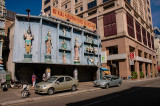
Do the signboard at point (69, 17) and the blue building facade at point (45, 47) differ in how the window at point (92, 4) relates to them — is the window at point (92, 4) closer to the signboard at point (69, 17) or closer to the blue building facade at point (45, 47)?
the signboard at point (69, 17)

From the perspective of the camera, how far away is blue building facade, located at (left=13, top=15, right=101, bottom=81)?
1639 centimetres

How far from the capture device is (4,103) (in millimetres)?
8562

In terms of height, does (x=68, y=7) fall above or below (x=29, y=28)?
above

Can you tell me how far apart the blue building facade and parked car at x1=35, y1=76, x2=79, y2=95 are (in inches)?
184

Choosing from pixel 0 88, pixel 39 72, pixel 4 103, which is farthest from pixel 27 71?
pixel 4 103

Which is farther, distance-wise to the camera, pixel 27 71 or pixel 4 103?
pixel 27 71

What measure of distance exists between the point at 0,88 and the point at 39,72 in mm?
5409

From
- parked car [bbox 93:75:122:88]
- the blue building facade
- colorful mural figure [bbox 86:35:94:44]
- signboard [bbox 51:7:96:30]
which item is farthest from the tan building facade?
parked car [bbox 93:75:122:88]

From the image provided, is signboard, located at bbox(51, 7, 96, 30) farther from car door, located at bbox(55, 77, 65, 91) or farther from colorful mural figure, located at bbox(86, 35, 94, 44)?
car door, located at bbox(55, 77, 65, 91)

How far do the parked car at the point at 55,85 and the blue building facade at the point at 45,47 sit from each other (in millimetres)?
4685

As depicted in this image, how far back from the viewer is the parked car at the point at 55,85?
11.5 meters

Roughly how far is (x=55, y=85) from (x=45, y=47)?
7.34 metres

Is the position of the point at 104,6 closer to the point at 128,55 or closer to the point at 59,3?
the point at 128,55

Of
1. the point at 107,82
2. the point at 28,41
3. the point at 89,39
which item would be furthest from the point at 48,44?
the point at 107,82
